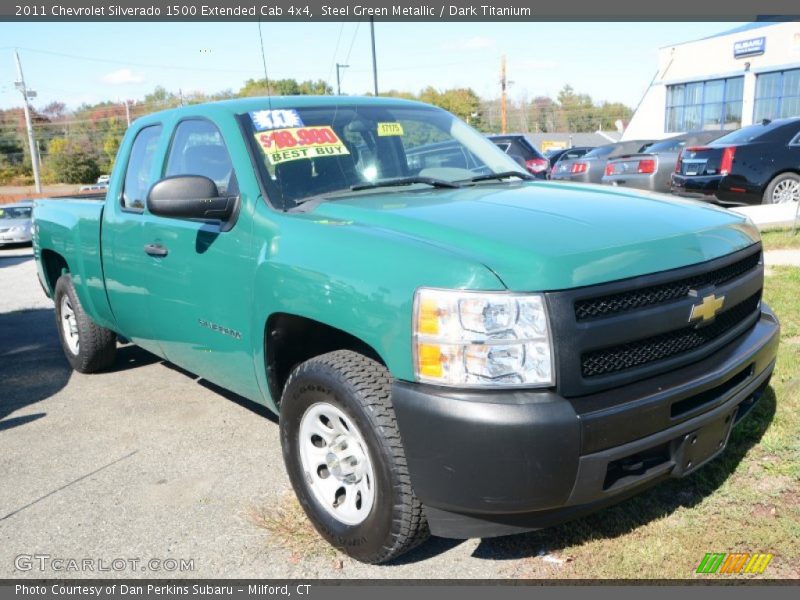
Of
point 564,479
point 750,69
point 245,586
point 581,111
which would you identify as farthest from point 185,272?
point 581,111

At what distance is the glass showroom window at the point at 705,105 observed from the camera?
35219mm

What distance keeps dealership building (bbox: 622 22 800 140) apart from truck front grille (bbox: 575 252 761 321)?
33915 millimetres

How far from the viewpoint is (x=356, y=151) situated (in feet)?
12.0

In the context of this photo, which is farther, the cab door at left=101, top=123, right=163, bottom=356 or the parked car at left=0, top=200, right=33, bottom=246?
the parked car at left=0, top=200, right=33, bottom=246

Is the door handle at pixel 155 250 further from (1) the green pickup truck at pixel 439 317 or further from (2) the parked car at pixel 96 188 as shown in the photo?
(2) the parked car at pixel 96 188

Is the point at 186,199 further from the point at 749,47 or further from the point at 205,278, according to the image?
the point at 749,47

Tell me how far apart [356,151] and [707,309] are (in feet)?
6.14

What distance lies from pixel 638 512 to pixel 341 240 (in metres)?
1.74

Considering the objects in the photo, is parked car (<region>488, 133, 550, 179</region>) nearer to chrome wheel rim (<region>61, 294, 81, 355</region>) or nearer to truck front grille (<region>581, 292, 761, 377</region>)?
chrome wheel rim (<region>61, 294, 81, 355</region>)

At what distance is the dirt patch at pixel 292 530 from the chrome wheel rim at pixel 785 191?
9.23m

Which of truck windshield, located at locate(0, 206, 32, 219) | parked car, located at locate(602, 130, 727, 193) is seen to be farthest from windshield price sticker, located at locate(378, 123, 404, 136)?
truck windshield, located at locate(0, 206, 32, 219)

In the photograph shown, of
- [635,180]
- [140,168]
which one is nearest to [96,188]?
[635,180]

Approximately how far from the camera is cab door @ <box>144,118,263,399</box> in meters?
3.31

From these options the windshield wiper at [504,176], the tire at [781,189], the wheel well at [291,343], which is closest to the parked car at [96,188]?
the wheel well at [291,343]
